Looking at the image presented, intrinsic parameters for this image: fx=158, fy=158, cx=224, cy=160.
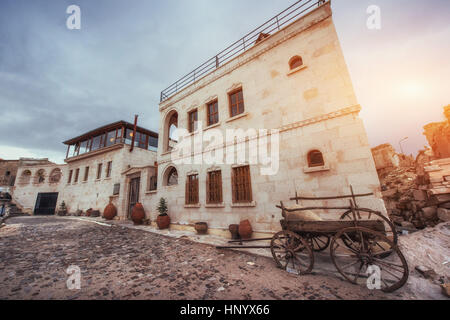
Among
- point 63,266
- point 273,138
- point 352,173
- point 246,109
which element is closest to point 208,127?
point 246,109

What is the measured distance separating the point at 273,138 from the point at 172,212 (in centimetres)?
695

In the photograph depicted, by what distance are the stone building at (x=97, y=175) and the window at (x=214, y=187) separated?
545 cm

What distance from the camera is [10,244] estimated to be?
5676 millimetres

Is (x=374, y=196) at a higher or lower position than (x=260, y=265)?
higher

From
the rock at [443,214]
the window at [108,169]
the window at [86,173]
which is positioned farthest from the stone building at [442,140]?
the window at [86,173]

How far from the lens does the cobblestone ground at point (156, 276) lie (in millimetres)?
2766

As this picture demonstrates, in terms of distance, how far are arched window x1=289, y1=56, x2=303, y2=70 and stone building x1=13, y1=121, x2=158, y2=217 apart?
10.4 metres

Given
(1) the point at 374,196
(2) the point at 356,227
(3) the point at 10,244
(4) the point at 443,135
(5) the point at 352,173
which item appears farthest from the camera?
(4) the point at 443,135

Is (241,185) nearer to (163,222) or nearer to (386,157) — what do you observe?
(163,222)

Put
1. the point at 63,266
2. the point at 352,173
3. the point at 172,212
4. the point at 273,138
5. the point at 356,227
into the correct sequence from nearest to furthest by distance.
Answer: the point at 356,227 → the point at 63,266 → the point at 352,173 → the point at 273,138 → the point at 172,212

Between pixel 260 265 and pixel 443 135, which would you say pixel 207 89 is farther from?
pixel 443 135

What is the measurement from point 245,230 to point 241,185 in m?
1.87

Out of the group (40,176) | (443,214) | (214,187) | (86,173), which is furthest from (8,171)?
(443,214)

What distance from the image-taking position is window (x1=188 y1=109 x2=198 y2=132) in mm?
9773
